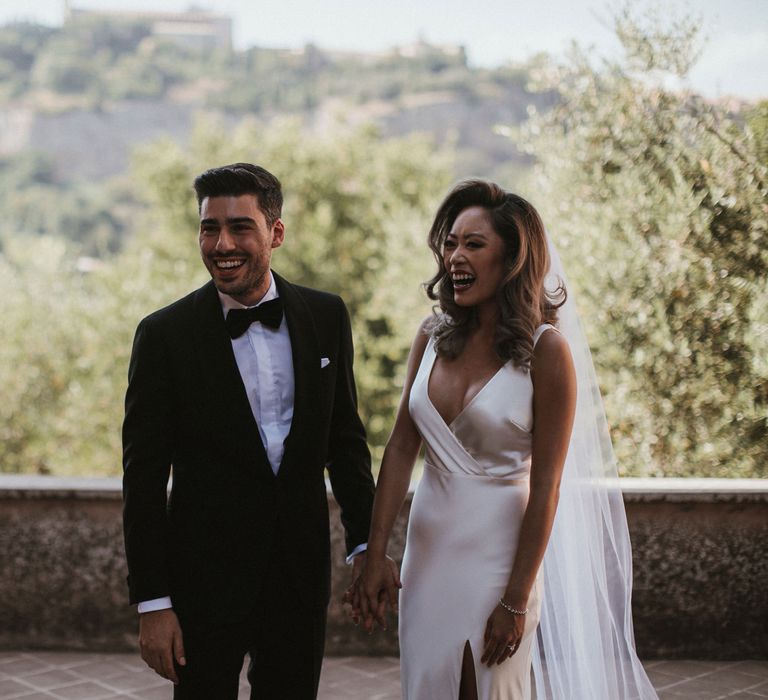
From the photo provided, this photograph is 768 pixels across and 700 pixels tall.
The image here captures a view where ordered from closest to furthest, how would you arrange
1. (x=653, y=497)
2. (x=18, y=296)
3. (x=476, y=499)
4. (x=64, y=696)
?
(x=476, y=499) < (x=64, y=696) < (x=653, y=497) < (x=18, y=296)

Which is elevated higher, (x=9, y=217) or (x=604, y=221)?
(x=9, y=217)

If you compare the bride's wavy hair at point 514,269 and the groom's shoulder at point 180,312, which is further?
the bride's wavy hair at point 514,269

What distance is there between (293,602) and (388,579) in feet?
0.87

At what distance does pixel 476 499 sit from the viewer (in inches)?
90.5

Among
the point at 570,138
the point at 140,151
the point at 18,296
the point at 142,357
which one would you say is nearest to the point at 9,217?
the point at 140,151

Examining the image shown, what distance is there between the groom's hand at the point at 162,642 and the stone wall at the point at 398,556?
1.89m

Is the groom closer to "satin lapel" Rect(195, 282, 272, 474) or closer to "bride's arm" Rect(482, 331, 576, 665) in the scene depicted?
"satin lapel" Rect(195, 282, 272, 474)

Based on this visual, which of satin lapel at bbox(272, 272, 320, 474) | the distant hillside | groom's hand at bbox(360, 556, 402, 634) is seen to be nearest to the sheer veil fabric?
groom's hand at bbox(360, 556, 402, 634)

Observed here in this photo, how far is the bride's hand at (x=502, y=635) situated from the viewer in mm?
2189

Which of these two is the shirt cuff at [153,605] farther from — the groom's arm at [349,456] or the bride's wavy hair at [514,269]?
the bride's wavy hair at [514,269]

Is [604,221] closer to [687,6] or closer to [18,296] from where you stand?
[687,6]

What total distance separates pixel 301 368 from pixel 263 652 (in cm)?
70

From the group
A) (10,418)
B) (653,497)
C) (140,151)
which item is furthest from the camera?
(140,151)

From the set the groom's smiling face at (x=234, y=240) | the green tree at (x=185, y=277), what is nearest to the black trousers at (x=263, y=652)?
the groom's smiling face at (x=234, y=240)
